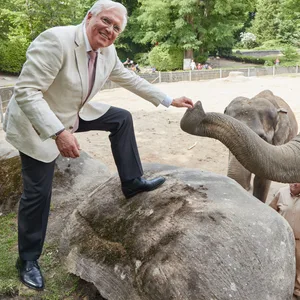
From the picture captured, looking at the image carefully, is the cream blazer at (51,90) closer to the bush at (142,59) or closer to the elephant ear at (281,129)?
the elephant ear at (281,129)

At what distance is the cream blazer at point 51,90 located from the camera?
2.45 m

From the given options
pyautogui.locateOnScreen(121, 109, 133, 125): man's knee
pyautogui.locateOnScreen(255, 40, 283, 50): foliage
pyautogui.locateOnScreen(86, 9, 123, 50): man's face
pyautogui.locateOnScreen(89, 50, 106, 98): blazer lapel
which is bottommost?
pyautogui.locateOnScreen(255, 40, 283, 50): foliage

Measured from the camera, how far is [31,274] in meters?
2.94

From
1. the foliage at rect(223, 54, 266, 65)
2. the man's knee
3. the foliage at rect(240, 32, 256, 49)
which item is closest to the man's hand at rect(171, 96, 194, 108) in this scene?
the man's knee

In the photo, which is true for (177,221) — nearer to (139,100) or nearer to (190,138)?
(190,138)

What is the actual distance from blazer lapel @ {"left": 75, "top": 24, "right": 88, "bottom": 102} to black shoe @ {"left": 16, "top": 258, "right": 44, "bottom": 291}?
1.32m

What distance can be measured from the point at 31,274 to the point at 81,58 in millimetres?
1559

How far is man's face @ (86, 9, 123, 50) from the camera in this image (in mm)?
2592

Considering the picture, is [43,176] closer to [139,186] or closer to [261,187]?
[139,186]

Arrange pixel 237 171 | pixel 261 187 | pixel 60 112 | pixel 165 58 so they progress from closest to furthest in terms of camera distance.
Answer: pixel 60 112, pixel 237 171, pixel 261 187, pixel 165 58

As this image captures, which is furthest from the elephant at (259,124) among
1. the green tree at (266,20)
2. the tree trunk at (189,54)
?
the green tree at (266,20)

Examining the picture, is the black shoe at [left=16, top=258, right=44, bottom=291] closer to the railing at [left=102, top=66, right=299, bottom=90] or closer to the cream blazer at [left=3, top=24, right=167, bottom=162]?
the cream blazer at [left=3, top=24, right=167, bottom=162]

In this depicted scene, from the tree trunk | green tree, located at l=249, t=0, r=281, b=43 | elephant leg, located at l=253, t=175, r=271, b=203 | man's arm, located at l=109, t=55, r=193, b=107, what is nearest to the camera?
man's arm, located at l=109, t=55, r=193, b=107

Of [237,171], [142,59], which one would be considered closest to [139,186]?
[237,171]
